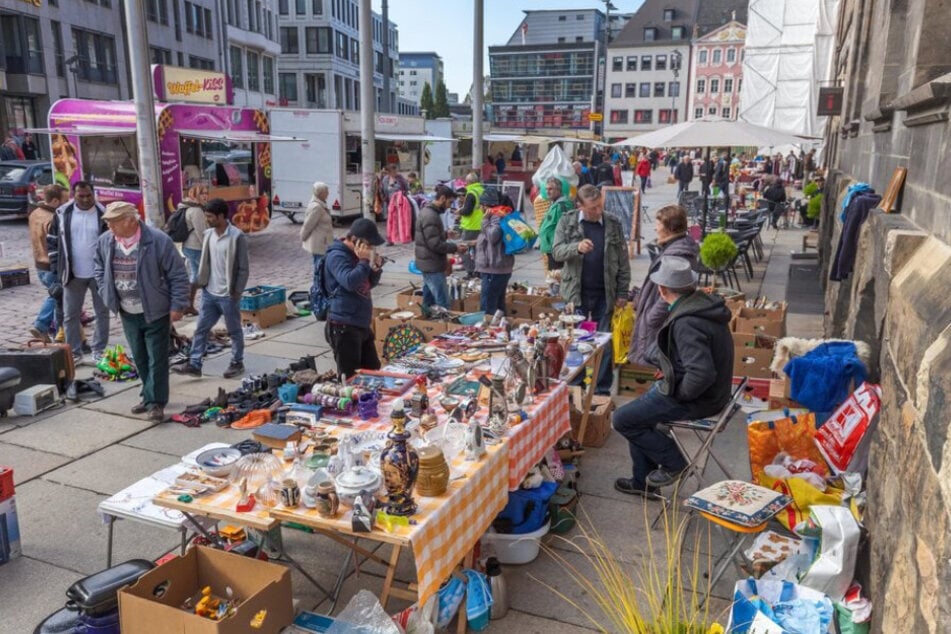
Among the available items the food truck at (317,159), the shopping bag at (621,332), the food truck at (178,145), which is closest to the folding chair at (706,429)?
the shopping bag at (621,332)

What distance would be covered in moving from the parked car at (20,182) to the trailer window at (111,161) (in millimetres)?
2747

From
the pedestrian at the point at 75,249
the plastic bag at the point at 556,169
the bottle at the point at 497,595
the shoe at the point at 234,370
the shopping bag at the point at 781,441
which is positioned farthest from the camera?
the plastic bag at the point at 556,169

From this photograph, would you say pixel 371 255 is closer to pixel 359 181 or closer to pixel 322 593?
pixel 322 593

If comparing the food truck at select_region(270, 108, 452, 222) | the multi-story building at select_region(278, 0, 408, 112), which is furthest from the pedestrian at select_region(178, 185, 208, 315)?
the multi-story building at select_region(278, 0, 408, 112)

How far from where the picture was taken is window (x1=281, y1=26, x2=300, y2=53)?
2509 inches

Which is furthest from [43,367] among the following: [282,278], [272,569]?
[282,278]

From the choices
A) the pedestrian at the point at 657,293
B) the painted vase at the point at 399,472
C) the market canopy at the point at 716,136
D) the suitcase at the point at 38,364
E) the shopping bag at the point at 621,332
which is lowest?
the suitcase at the point at 38,364

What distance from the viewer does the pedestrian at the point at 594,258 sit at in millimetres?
7035

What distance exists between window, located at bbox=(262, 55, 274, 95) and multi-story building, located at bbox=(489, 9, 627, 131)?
48.0 meters

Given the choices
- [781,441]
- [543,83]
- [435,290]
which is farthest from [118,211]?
[543,83]

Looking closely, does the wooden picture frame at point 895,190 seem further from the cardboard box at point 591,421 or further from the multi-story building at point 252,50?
the multi-story building at point 252,50

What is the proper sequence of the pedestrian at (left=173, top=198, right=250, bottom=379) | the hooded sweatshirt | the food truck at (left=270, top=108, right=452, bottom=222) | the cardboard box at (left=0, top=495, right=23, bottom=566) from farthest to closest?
the food truck at (left=270, top=108, right=452, bottom=222)
the pedestrian at (left=173, top=198, right=250, bottom=379)
the hooded sweatshirt
the cardboard box at (left=0, top=495, right=23, bottom=566)

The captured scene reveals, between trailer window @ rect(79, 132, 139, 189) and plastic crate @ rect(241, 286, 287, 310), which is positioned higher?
trailer window @ rect(79, 132, 139, 189)

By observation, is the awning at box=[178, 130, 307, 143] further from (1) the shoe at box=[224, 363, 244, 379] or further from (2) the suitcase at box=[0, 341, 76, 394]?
(2) the suitcase at box=[0, 341, 76, 394]
